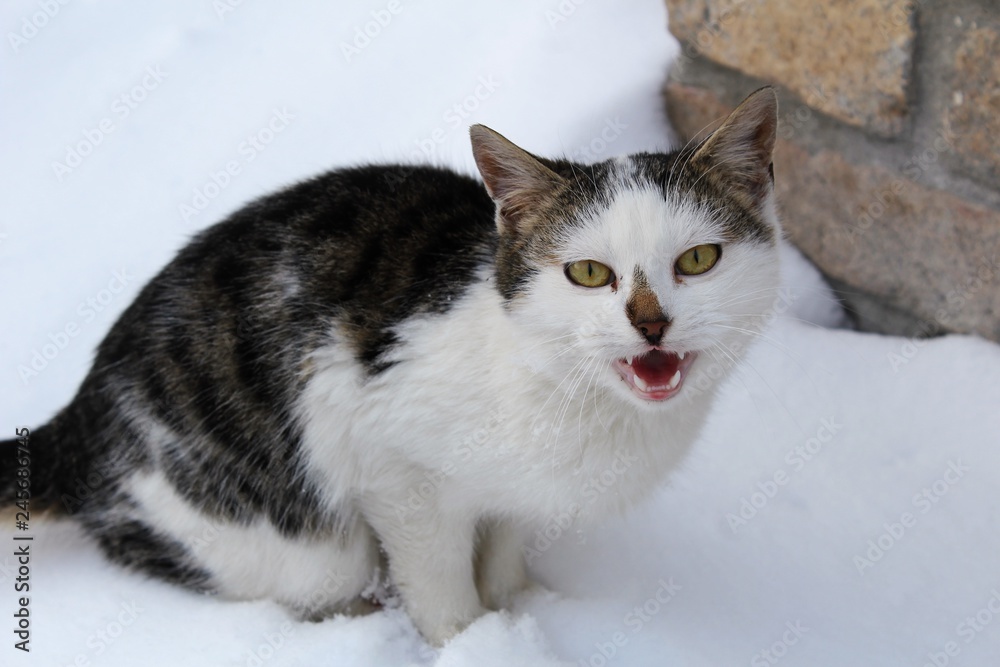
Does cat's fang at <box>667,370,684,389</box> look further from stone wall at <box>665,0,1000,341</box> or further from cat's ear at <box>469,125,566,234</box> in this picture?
stone wall at <box>665,0,1000,341</box>

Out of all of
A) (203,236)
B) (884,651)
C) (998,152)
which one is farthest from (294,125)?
(884,651)

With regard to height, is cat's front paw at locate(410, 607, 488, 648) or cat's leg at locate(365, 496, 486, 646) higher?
cat's leg at locate(365, 496, 486, 646)

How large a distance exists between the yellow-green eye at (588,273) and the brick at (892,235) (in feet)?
4.89

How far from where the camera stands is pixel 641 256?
1598 mm

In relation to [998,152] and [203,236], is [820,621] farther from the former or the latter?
[203,236]

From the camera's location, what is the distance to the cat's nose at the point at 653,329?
5.03 feet

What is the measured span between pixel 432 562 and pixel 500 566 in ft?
0.88

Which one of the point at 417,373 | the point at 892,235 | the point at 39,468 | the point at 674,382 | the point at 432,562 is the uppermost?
the point at 39,468

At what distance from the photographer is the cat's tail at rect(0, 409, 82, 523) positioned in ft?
6.89

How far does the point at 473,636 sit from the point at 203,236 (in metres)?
1.14

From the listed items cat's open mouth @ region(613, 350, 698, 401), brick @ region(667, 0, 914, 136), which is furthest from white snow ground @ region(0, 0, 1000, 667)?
cat's open mouth @ region(613, 350, 698, 401)

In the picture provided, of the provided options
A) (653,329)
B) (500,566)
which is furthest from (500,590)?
(653,329)

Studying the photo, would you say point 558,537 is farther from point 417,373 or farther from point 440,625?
point 417,373

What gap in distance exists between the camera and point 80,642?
6.51ft
